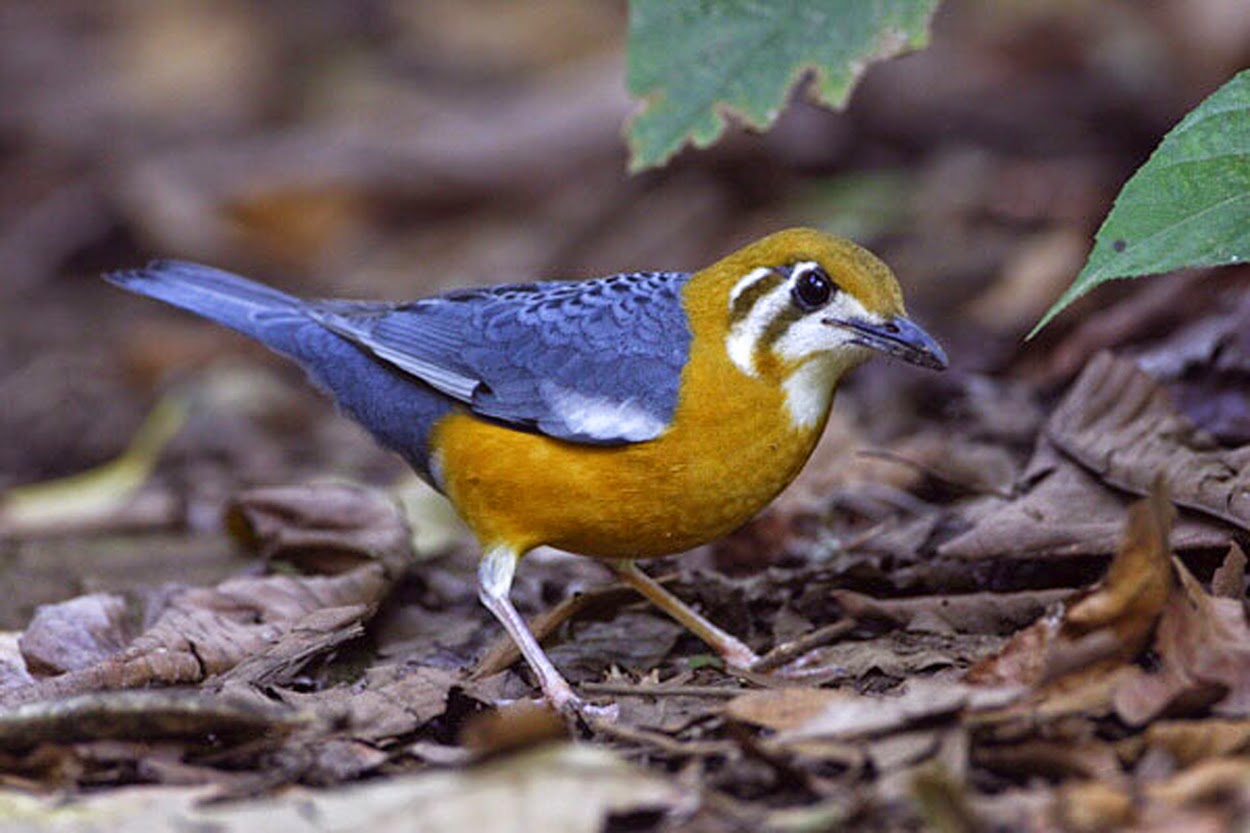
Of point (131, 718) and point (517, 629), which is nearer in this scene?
point (131, 718)

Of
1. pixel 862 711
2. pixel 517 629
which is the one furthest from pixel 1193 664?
pixel 517 629

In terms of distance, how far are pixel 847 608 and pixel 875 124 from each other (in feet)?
23.1

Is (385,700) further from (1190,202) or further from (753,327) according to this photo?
(1190,202)

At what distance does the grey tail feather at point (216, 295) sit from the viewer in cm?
698

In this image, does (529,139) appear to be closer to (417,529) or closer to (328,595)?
(417,529)

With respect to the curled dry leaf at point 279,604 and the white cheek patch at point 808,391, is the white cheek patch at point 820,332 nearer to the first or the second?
the white cheek patch at point 808,391

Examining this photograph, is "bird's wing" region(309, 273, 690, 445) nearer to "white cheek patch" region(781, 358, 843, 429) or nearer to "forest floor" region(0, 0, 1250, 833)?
"white cheek patch" region(781, 358, 843, 429)

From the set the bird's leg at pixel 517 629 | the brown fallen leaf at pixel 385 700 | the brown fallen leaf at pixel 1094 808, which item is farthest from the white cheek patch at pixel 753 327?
the brown fallen leaf at pixel 1094 808

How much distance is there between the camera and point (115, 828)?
389cm

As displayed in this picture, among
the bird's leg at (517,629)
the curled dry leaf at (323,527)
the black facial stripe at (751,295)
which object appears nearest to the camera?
the bird's leg at (517,629)

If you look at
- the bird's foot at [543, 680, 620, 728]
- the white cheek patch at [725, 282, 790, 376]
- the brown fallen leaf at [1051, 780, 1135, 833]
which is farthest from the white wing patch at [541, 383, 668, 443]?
the brown fallen leaf at [1051, 780, 1135, 833]

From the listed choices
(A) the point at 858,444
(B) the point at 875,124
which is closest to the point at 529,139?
(B) the point at 875,124

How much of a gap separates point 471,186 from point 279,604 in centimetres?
740

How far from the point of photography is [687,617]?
6020mm
